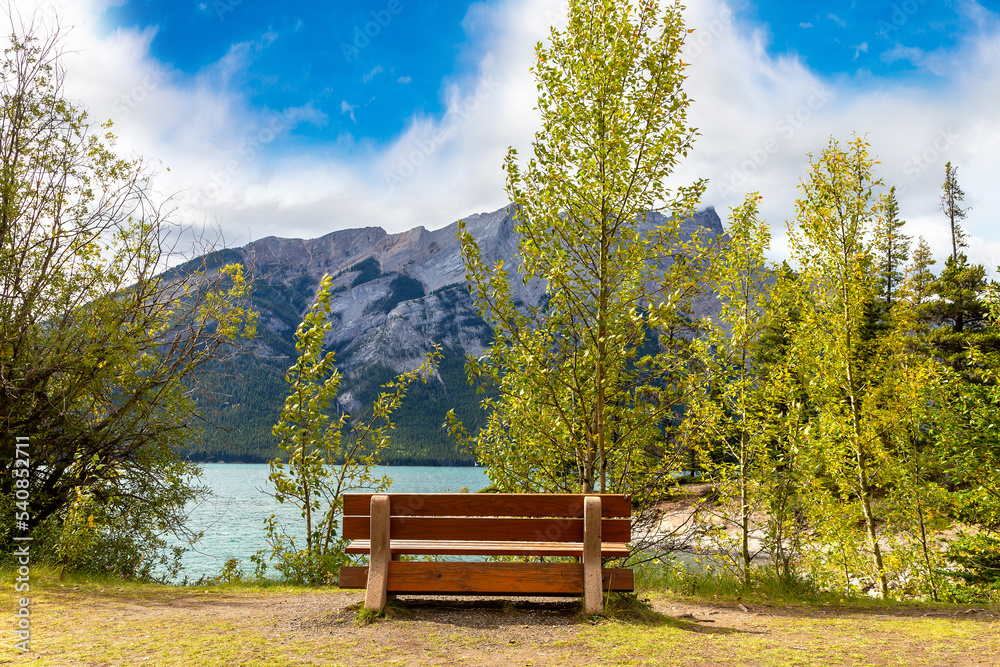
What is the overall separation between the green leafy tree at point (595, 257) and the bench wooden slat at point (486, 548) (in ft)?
5.81

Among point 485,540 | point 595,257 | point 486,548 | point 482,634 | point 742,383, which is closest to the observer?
point 482,634

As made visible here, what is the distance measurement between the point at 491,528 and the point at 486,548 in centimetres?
20

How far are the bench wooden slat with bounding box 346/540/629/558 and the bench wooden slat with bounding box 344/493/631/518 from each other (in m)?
0.27

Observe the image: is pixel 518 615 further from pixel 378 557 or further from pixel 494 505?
pixel 378 557

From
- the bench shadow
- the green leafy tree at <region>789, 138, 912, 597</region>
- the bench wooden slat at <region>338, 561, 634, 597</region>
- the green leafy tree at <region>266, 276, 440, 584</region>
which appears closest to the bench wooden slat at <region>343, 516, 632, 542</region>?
the bench wooden slat at <region>338, 561, 634, 597</region>

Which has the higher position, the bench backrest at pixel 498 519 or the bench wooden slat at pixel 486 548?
the bench backrest at pixel 498 519

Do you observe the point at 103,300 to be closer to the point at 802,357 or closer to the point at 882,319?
the point at 802,357

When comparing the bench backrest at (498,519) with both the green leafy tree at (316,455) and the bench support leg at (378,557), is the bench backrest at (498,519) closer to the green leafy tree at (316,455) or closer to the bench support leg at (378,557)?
the bench support leg at (378,557)

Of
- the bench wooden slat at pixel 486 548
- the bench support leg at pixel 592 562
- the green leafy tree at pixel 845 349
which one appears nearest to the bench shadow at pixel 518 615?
the bench support leg at pixel 592 562

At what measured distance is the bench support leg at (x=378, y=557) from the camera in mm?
5402

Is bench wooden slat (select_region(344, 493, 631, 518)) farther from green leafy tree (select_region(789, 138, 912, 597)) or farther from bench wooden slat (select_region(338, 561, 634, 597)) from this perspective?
green leafy tree (select_region(789, 138, 912, 597))

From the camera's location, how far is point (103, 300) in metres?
9.18

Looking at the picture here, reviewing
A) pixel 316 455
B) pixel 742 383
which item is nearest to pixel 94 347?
pixel 316 455

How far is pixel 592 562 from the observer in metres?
5.45
